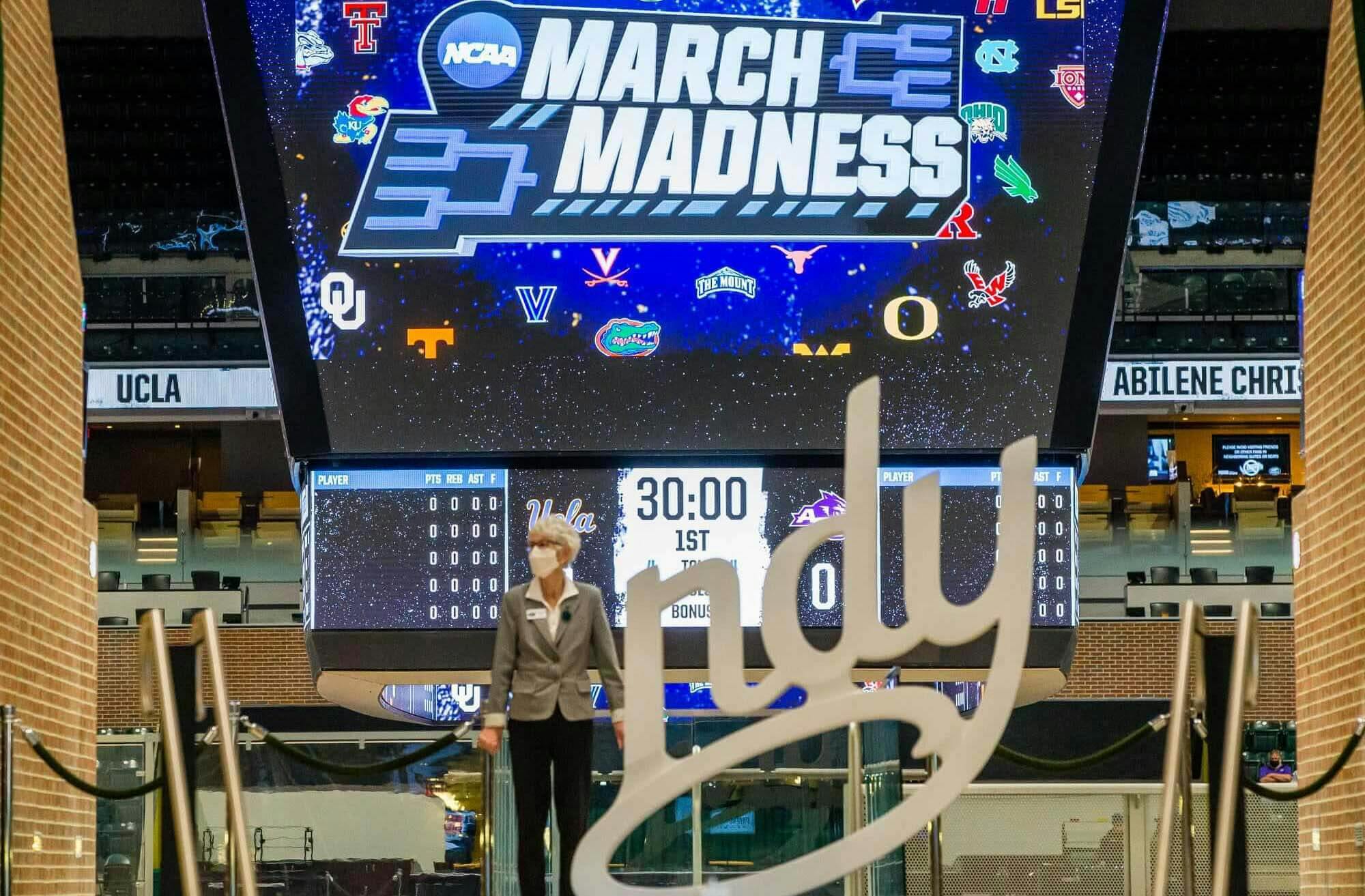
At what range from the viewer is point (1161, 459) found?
89.6 ft

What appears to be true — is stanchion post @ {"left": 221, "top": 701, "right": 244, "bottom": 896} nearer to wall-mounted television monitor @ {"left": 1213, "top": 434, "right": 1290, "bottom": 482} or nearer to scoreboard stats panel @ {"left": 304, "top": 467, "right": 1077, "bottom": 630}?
scoreboard stats panel @ {"left": 304, "top": 467, "right": 1077, "bottom": 630}

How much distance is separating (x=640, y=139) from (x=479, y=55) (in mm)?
798

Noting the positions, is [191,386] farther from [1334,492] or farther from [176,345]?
[1334,492]

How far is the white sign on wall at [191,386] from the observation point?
22.1m

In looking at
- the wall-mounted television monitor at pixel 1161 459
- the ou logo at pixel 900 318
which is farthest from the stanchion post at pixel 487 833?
the wall-mounted television monitor at pixel 1161 459

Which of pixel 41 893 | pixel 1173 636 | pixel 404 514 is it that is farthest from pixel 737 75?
pixel 1173 636

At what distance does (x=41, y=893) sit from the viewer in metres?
6.81

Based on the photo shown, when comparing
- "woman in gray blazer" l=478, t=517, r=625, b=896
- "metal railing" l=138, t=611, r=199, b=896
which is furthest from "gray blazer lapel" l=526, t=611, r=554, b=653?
"metal railing" l=138, t=611, r=199, b=896

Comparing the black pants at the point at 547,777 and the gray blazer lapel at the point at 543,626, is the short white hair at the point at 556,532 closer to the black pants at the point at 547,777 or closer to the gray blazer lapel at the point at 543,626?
the gray blazer lapel at the point at 543,626

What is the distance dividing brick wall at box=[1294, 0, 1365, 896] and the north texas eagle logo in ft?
4.57

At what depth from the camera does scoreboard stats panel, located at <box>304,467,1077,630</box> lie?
8.47 m

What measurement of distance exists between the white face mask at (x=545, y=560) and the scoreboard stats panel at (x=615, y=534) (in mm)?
2501

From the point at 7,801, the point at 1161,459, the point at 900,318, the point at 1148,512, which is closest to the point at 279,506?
the point at 1148,512

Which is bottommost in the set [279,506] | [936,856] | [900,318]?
[936,856]
